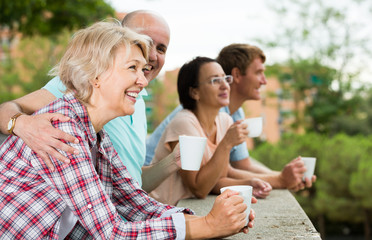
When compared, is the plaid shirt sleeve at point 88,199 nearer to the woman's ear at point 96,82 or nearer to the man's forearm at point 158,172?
the woman's ear at point 96,82

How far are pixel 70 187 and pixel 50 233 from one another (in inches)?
8.1

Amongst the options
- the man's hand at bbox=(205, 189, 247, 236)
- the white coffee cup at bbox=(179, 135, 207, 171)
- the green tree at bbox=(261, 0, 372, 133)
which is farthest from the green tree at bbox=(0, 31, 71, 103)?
the man's hand at bbox=(205, 189, 247, 236)

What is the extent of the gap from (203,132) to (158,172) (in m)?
0.50

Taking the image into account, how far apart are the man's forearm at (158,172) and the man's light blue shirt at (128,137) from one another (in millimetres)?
126

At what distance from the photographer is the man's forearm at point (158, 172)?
8.18ft

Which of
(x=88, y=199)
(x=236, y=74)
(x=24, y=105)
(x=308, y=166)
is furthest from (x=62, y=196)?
(x=236, y=74)

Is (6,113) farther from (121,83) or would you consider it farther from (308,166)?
(308,166)

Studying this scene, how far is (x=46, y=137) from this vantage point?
1.47 metres

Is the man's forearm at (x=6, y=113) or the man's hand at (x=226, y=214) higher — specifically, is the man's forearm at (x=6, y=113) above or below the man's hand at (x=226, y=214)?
above

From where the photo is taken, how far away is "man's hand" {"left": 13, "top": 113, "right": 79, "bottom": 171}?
1457 mm

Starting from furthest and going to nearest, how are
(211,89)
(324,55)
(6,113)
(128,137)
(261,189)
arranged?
1. (324,55)
2. (211,89)
3. (261,189)
4. (128,137)
5. (6,113)

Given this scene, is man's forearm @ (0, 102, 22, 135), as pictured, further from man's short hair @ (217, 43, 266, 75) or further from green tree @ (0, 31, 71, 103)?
green tree @ (0, 31, 71, 103)

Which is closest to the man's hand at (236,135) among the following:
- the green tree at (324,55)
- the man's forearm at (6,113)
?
the man's forearm at (6,113)

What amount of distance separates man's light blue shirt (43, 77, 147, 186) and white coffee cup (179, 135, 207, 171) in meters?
Result: 0.36
